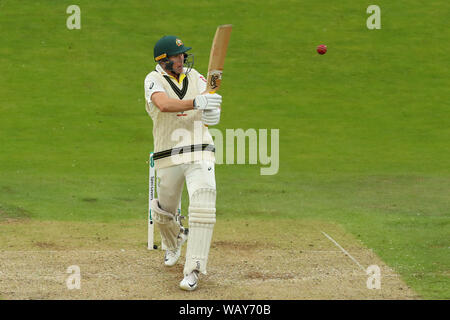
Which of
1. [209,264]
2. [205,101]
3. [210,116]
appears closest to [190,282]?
[209,264]

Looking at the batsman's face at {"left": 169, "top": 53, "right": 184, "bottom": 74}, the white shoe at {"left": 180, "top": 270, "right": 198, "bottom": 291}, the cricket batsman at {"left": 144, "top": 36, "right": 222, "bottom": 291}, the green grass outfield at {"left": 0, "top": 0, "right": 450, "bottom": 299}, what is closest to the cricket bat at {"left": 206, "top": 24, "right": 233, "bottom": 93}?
the cricket batsman at {"left": 144, "top": 36, "right": 222, "bottom": 291}

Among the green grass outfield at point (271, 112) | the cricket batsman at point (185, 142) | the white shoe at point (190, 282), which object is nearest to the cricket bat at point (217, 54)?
the cricket batsman at point (185, 142)

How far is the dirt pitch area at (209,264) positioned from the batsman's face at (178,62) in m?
2.13

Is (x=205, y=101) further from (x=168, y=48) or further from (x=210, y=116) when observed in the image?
(x=168, y=48)

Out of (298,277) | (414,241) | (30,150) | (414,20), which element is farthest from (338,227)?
(414,20)

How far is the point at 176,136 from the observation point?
7199mm

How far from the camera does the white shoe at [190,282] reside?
6770 millimetres

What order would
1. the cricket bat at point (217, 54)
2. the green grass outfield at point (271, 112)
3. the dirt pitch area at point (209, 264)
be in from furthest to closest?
the green grass outfield at point (271, 112)
the cricket bat at point (217, 54)
the dirt pitch area at point (209, 264)

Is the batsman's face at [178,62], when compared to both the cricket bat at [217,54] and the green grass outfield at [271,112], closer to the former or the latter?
the cricket bat at [217,54]

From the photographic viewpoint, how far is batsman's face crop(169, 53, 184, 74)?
7.21m

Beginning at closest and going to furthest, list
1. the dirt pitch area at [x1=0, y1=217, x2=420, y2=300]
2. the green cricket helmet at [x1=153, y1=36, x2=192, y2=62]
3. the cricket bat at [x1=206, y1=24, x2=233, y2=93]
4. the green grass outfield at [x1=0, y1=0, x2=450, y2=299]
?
the dirt pitch area at [x1=0, y1=217, x2=420, y2=300] < the cricket bat at [x1=206, y1=24, x2=233, y2=93] < the green cricket helmet at [x1=153, y1=36, x2=192, y2=62] < the green grass outfield at [x1=0, y1=0, x2=450, y2=299]

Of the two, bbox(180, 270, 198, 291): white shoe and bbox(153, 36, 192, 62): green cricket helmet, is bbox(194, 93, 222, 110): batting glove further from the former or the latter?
bbox(180, 270, 198, 291): white shoe

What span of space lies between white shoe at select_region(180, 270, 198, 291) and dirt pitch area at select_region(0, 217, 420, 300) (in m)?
0.07

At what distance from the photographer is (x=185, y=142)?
282 inches
